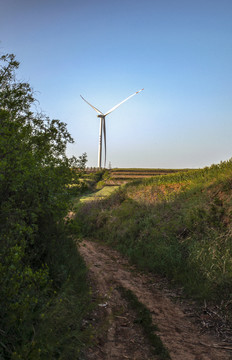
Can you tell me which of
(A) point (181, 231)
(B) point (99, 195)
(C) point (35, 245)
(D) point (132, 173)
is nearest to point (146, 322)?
(C) point (35, 245)

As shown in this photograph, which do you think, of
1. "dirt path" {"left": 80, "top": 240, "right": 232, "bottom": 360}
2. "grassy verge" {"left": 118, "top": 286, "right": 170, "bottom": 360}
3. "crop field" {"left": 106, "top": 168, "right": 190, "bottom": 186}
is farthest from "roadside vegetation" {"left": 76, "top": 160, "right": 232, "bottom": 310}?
"crop field" {"left": 106, "top": 168, "right": 190, "bottom": 186}

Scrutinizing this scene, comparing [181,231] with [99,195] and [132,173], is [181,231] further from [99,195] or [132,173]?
[132,173]

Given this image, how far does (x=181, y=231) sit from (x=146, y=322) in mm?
6734

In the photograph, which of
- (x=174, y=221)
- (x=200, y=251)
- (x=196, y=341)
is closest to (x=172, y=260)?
(x=200, y=251)

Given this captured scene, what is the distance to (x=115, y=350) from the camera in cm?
610

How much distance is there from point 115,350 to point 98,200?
753 inches

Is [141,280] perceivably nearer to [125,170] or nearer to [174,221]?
[174,221]

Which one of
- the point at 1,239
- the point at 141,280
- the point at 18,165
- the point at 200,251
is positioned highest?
the point at 18,165

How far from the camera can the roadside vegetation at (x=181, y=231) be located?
967 cm

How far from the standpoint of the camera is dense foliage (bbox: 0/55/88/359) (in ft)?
15.3

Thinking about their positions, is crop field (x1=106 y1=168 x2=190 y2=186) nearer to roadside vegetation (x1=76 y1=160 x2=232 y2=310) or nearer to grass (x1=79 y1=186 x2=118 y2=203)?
grass (x1=79 y1=186 x2=118 y2=203)

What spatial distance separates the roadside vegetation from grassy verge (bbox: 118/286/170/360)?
191 centimetres

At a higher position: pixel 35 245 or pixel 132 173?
pixel 132 173

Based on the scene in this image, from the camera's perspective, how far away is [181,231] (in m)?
13.6
